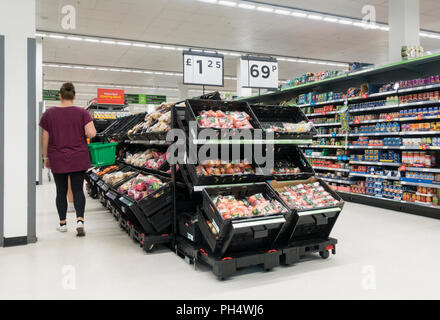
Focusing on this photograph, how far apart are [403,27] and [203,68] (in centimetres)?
421

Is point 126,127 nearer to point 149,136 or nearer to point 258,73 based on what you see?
point 149,136

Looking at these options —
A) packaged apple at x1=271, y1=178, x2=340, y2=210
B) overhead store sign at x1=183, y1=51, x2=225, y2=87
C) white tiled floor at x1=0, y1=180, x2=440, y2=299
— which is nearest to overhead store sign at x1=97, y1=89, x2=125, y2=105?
overhead store sign at x1=183, y1=51, x2=225, y2=87

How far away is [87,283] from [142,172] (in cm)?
205

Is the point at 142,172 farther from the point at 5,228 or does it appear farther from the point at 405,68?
the point at 405,68

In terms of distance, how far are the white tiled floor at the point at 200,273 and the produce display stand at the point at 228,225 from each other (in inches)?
5.5

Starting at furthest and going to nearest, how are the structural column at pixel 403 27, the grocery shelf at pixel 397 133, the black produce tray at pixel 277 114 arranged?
the structural column at pixel 403 27 → the grocery shelf at pixel 397 133 → the black produce tray at pixel 277 114

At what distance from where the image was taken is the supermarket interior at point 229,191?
9.52 ft

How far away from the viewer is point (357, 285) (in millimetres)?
2768

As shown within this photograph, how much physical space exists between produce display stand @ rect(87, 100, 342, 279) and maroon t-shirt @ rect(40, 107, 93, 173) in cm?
72

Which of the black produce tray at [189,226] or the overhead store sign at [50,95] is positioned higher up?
the overhead store sign at [50,95]

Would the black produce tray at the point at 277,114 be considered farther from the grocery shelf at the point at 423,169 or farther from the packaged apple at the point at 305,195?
the grocery shelf at the point at 423,169

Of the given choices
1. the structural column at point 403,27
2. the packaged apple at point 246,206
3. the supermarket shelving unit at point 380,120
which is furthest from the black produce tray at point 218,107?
the structural column at point 403,27

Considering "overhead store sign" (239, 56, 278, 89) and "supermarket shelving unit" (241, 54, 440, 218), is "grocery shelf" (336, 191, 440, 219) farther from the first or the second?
"overhead store sign" (239, 56, 278, 89)
